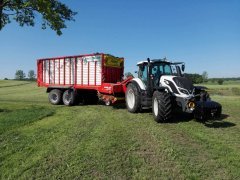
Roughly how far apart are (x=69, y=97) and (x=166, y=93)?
29.8 ft

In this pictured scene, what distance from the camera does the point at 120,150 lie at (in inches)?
285

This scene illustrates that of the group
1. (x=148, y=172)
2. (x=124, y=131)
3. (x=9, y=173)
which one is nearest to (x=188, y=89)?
(x=124, y=131)

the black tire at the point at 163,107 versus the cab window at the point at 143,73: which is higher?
the cab window at the point at 143,73

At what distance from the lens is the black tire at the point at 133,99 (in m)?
13.2

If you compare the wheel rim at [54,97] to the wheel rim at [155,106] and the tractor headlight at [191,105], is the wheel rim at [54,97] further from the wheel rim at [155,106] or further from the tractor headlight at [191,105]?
the tractor headlight at [191,105]

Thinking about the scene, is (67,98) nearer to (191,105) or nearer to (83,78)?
(83,78)

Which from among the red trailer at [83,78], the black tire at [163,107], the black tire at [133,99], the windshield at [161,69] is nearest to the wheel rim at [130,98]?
the black tire at [133,99]

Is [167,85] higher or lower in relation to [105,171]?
higher

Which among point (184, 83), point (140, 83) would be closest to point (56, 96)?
point (140, 83)

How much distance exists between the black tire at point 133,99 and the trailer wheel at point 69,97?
5.29 metres

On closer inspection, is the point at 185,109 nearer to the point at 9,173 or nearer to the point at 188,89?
the point at 188,89

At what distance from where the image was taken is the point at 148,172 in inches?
231

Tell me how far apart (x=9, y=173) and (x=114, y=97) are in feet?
33.1

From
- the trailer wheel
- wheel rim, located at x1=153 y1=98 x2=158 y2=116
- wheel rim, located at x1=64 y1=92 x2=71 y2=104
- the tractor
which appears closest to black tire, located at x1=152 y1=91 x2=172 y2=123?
the tractor
